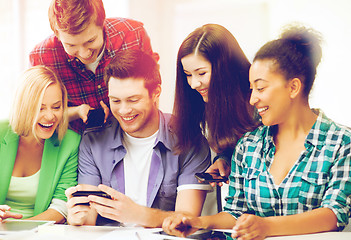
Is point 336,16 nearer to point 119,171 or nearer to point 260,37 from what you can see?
point 260,37

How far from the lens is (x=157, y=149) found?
152 cm

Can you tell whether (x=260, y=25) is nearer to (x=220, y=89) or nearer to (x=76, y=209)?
(x=220, y=89)

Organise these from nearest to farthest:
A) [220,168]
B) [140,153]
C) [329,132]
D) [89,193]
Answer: [329,132] → [89,193] → [220,168] → [140,153]

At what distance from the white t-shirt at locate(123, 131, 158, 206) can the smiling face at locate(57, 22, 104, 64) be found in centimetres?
33

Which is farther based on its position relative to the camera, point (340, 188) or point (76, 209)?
point (76, 209)

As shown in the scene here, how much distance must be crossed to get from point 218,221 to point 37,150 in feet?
2.57

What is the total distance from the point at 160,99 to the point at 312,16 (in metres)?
0.61

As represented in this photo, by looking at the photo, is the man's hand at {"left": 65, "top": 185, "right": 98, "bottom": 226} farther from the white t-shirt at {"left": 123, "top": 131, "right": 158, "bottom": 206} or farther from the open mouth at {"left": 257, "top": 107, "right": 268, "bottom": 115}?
the open mouth at {"left": 257, "top": 107, "right": 268, "bottom": 115}

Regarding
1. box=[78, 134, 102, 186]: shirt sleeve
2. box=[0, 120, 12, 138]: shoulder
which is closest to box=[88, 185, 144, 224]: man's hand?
box=[78, 134, 102, 186]: shirt sleeve

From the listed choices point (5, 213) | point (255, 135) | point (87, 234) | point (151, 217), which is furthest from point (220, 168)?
point (5, 213)

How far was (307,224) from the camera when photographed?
1.14m

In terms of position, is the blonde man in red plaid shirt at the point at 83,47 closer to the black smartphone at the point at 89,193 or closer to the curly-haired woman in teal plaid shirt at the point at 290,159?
the black smartphone at the point at 89,193

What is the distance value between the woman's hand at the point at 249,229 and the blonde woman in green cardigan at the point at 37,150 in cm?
71

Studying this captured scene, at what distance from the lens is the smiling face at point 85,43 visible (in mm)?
1516
